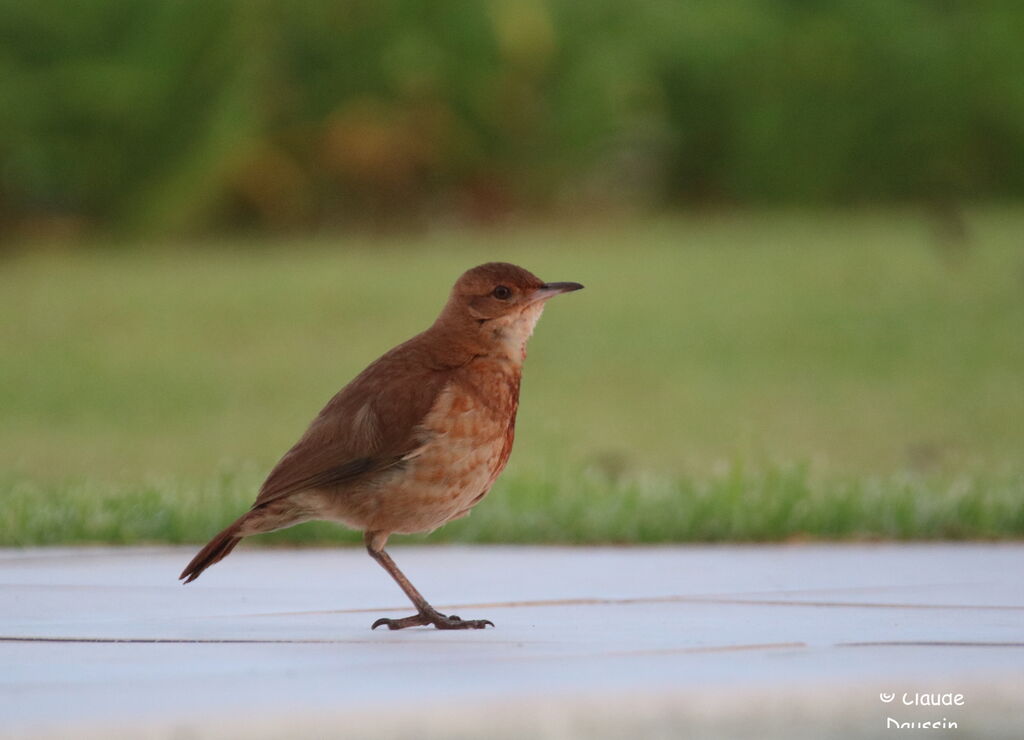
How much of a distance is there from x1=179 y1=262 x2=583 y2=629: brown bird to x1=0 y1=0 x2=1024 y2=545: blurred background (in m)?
2.93

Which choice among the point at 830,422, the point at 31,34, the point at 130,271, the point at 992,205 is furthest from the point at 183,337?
the point at 992,205

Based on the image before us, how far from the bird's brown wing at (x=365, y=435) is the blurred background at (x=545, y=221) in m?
3.02

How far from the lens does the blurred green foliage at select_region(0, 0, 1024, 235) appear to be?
13398 mm

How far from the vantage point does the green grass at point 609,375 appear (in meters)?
6.02

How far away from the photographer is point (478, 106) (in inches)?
562

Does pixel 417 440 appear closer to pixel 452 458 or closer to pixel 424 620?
pixel 452 458

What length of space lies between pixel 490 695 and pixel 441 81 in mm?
11217

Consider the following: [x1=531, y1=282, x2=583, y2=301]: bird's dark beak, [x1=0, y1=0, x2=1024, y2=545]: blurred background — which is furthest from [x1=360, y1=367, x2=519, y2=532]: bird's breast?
[x1=0, y1=0, x2=1024, y2=545]: blurred background

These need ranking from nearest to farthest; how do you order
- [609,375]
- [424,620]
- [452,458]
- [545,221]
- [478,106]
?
[452,458], [424,620], [609,375], [478,106], [545,221]

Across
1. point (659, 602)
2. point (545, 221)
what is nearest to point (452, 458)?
point (659, 602)

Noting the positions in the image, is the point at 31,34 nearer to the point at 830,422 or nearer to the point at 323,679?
the point at 830,422

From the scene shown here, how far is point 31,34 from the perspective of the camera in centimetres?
1338

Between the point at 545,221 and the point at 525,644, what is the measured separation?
11.2 m

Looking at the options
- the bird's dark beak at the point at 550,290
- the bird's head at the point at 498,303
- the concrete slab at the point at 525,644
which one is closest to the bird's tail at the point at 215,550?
the concrete slab at the point at 525,644
